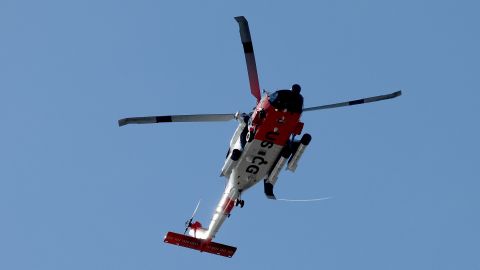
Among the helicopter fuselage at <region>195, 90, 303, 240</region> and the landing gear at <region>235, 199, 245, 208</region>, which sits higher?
the helicopter fuselage at <region>195, 90, 303, 240</region>

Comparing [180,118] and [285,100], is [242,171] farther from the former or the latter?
[285,100]

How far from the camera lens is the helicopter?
1394 inches

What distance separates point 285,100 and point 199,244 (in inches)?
378

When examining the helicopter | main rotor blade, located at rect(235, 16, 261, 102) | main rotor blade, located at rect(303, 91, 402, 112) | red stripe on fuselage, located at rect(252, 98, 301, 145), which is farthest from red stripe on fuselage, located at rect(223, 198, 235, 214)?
main rotor blade, located at rect(303, 91, 402, 112)

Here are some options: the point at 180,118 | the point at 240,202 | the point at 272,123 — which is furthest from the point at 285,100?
the point at 240,202

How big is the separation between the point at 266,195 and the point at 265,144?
3.10 m

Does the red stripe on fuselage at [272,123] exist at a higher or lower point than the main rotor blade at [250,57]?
lower

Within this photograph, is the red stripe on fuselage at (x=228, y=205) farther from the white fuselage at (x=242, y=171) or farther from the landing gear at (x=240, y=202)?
the landing gear at (x=240, y=202)

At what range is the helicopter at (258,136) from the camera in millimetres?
35406

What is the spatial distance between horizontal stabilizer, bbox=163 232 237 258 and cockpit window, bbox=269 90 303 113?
912cm

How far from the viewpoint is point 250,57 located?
118 ft

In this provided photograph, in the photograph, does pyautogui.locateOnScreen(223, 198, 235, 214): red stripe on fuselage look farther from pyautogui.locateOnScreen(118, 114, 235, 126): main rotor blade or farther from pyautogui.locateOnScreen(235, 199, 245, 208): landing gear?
pyautogui.locateOnScreen(118, 114, 235, 126): main rotor blade

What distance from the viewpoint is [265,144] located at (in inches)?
1446

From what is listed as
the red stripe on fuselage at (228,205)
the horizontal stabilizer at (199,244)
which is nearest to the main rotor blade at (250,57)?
the red stripe on fuselage at (228,205)
